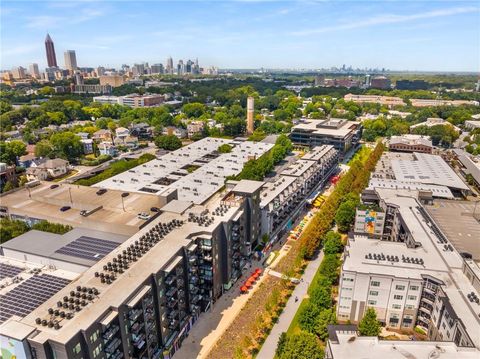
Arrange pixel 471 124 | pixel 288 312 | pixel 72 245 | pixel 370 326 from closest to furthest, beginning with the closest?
pixel 370 326 → pixel 72 245 → pixel 288 312 → pixel 471 124

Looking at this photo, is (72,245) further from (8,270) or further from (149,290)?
(149,290)

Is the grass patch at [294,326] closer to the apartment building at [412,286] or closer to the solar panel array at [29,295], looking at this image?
the apartment building at [412,286]

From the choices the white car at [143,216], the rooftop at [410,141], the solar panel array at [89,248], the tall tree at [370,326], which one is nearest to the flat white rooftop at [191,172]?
the white car at [143,216]

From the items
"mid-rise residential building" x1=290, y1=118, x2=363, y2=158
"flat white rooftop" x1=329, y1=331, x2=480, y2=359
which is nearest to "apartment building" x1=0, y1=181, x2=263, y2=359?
"flat white rooftop" x1=329, y1=331, x2=480, y2=359

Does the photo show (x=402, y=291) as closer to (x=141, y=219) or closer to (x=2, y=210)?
(x=141, y=219)

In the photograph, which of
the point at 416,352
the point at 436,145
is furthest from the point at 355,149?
the point at 416,352

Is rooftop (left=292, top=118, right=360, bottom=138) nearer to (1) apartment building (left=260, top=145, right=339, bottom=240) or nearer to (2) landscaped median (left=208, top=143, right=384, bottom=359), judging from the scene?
(1) apartment building (left=260, top=145, right=339, bottom=240)

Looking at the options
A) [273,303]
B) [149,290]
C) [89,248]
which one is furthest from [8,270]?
[273,303]
